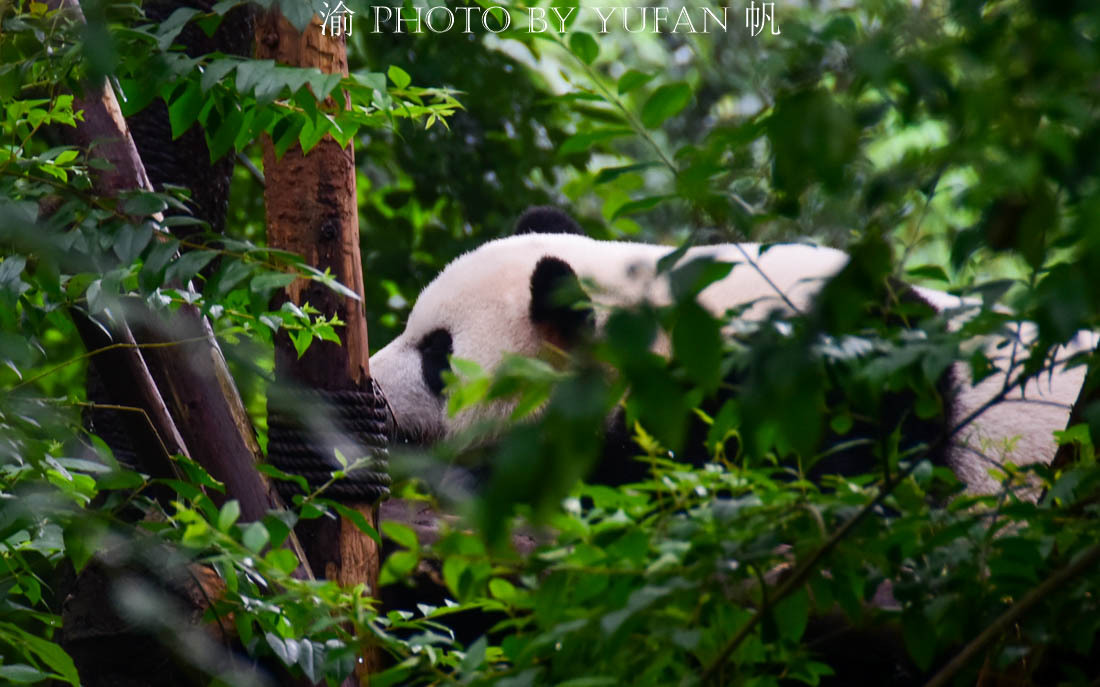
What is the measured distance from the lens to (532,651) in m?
0.83

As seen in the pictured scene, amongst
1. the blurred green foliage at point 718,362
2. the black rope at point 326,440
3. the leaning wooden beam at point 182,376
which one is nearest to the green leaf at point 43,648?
the blurred green foliage at point 718,362

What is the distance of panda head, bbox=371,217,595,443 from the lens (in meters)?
2.52

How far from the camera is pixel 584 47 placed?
84cm

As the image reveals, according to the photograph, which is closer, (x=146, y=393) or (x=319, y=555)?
(x=146, y=393)

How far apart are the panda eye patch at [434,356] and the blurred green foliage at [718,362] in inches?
38.4

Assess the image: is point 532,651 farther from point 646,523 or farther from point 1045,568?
point 1045,568

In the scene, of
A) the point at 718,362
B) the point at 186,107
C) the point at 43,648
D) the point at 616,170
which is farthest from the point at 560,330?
the point at 718,362

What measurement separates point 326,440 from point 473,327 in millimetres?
1008

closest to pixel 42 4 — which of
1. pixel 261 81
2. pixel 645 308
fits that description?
pixel 261 81

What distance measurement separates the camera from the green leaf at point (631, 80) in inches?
31.3

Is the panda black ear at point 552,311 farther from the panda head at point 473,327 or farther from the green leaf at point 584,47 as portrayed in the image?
the green leaf at point 584,47

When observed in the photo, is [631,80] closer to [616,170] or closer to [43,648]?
[616,170]

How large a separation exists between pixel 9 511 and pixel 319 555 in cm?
66

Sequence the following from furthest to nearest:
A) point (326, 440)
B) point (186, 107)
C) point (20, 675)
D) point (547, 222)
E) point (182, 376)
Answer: point (547, 222) → point (326, 440) → point (182, 376) → point (186, 107) → point (20, 675)
